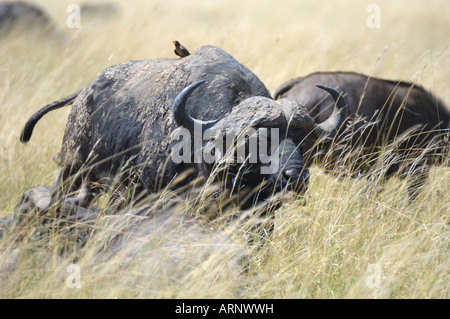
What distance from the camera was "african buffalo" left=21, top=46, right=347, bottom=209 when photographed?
3.75 metres

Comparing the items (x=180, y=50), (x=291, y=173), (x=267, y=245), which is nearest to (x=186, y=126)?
(x=291, y=173)

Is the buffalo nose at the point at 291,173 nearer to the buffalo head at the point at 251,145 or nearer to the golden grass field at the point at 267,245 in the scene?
the buffalo head at the point at 251,145

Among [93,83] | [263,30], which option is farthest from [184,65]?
[263,30]

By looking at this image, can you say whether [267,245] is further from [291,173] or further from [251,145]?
[251,145]

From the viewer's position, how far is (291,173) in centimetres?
360

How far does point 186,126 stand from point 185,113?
0.32 ft

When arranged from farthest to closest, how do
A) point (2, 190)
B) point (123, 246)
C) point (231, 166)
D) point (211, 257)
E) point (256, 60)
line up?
point (256, 60), point (2, 190), point (231, 166), point (123, 246), point (211, 257)

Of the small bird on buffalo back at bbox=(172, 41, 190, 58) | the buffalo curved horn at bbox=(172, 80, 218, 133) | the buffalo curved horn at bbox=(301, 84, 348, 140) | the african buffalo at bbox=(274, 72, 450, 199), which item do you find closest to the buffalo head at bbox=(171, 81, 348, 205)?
the buffalo curved horn at bbox=(172, 80, 218, 133)

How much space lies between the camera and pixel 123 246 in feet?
10.0

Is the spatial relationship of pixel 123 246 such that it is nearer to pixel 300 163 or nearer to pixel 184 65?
pixel 300 163

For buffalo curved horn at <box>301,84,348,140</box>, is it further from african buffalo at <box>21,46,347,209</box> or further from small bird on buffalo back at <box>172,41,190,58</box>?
small bird on buffalo back at <box>172,41,190,58</box>

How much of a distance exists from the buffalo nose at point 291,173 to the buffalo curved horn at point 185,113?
2.20ft
